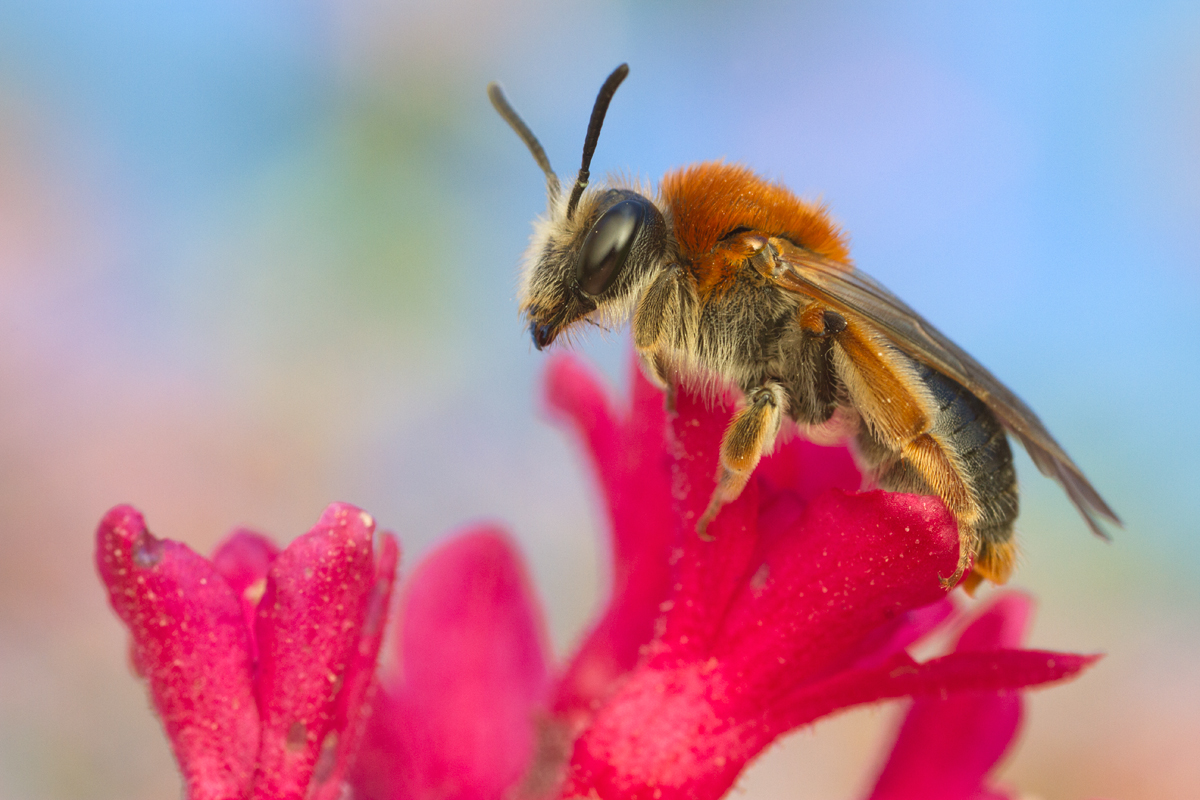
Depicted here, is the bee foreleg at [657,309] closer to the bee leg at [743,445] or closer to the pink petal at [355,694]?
the bee leg at [743,445]

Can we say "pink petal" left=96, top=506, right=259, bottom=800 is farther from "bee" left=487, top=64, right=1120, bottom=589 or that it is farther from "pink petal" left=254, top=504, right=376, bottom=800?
"bee" left=487, top=64, right=1120, bottom=589

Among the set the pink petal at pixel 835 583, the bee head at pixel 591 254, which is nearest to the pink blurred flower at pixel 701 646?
the pink petal at pixel 835 583

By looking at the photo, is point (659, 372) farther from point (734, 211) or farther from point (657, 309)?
point (734, 211)

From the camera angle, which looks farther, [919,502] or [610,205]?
[610,205]

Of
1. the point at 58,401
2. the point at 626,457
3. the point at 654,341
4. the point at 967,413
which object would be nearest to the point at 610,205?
the point at 654,341

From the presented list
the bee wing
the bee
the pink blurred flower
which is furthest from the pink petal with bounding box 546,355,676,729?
the bee wing

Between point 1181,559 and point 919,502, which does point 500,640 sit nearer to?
point 919,502

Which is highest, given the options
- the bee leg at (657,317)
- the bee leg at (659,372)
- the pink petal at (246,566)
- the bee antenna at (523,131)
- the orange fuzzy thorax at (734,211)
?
the bee antenna at (523,131)

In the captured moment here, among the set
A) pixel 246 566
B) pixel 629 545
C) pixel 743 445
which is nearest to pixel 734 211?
pixel 743 445
